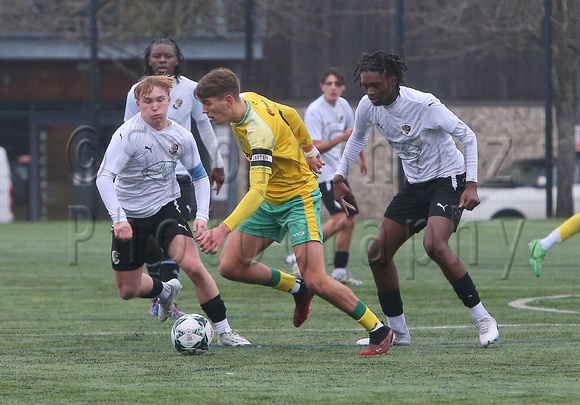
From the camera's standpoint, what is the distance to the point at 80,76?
22203mm

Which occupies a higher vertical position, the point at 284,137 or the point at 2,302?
the point at 284,137

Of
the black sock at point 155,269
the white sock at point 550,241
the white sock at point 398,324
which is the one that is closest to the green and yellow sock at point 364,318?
the white sock at point 398,324

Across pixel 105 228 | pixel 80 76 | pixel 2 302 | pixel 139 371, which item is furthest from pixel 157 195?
pixel 80 76

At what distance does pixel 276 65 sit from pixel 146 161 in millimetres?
15799

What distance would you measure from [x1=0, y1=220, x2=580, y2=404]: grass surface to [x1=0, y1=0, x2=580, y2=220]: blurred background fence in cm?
1055

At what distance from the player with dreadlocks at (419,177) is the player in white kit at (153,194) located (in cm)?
99

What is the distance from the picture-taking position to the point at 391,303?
6445 mm

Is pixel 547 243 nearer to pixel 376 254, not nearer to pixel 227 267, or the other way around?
pixel 376 254

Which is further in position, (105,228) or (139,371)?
(105,228)

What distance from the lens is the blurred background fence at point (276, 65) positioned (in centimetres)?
2119

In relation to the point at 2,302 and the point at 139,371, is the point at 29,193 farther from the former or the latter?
the point at 139,371

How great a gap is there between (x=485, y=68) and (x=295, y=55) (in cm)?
450

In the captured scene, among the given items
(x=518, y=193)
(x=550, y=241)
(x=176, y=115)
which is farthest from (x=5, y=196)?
(x=550, y=241)

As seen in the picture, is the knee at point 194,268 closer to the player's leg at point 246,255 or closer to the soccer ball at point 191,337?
the player's leg at point 246,255
